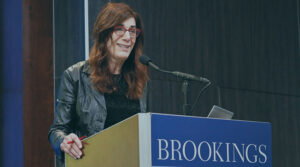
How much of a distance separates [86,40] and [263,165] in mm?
1898

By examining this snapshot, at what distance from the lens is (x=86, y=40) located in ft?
12.3

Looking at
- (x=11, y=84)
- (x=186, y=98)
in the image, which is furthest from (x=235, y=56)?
(x=186, y=98)

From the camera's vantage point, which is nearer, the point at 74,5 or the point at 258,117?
the point at 74,5

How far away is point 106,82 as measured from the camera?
274 cm

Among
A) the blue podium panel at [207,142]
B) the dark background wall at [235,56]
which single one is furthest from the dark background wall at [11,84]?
the blue podium panel at [207,142]

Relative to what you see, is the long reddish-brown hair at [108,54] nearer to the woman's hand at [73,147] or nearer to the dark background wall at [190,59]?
the woman's hand at [73,147]

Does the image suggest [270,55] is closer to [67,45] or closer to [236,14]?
[236,14]

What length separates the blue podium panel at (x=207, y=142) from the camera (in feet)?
6.15

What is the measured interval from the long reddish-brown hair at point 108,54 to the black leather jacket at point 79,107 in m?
0.08

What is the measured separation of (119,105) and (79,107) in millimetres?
187

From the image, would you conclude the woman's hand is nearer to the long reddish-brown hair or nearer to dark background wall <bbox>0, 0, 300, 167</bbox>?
the long reddish-brown hair

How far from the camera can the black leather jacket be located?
2.61 metres

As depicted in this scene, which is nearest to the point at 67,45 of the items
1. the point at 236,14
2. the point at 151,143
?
the point at 236,14

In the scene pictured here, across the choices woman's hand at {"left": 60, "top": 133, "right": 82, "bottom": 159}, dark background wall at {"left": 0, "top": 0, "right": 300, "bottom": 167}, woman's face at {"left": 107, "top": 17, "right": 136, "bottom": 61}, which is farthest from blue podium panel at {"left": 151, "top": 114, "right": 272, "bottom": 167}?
dark background wall at {"left": 0, "top": 0, "right": 300, "bottom": 167}
